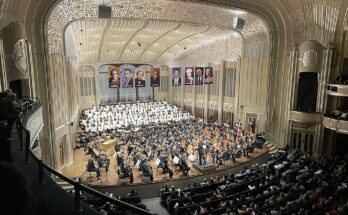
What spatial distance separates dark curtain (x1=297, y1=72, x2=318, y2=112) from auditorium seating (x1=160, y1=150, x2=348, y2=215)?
14.9ft

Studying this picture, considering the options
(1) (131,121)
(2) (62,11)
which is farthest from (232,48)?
(2) (62,11)

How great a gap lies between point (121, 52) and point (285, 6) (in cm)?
1806

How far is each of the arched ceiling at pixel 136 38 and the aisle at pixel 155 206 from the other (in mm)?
12233

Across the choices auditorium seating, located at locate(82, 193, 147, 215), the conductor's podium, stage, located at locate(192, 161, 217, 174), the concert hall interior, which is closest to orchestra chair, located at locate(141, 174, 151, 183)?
the concert hall interior

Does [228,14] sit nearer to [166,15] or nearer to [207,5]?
[207,5]

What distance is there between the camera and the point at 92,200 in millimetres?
9281

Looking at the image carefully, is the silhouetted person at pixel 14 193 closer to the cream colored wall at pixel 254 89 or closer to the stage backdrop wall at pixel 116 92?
the cream colored wall at pixel 254 89

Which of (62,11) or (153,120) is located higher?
(62,11)

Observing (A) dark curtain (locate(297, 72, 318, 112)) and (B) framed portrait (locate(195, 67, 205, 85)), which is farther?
(B) framed portrait (locate(195, 67, 205, 85))

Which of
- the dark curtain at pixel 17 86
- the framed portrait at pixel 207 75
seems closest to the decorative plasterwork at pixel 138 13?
the dark curtain at pixel 17 86

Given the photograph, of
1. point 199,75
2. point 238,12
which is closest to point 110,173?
point 199,75

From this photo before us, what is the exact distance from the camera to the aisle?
35.5 feet

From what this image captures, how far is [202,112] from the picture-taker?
27.8 m

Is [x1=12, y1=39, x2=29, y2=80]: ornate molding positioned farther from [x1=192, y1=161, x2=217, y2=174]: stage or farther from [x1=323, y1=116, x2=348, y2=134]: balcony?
[x1=323, y1=116, x2=348, y2=134]: balcony
